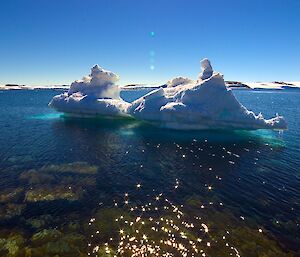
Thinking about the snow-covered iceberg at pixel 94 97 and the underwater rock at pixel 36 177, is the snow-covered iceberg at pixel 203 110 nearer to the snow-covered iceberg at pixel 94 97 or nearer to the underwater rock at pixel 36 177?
the snow-covered iceberg at pixel 94 97

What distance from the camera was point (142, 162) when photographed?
3303cm

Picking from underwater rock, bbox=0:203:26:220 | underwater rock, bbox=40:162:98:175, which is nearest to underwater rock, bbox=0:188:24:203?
underwater rock, bbox=0:203:26:220

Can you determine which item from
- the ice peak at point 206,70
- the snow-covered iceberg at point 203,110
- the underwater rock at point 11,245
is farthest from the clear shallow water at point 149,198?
the ice peak at point 206,70

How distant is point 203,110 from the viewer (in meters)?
46.8

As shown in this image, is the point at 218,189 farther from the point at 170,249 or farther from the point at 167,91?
the point at 167,91

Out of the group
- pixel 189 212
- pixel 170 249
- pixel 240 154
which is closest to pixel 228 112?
pixel 240 154

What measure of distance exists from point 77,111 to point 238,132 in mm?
33589

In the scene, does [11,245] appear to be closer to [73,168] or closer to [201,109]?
[73,168]

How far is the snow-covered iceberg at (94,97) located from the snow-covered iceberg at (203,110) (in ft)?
26.2

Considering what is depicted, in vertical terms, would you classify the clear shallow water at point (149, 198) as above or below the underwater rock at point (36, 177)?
below

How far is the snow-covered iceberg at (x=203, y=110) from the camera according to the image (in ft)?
152

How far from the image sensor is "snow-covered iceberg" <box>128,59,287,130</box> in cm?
4619

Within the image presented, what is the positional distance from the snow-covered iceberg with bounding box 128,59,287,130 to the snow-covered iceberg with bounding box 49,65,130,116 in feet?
26.2

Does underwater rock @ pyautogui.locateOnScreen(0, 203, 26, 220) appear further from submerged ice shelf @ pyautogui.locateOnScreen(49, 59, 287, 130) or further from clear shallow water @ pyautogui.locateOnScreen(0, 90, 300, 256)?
submerged ice shelf @ pyautogui.locateOnScreen(49, 59, 287, 130)
